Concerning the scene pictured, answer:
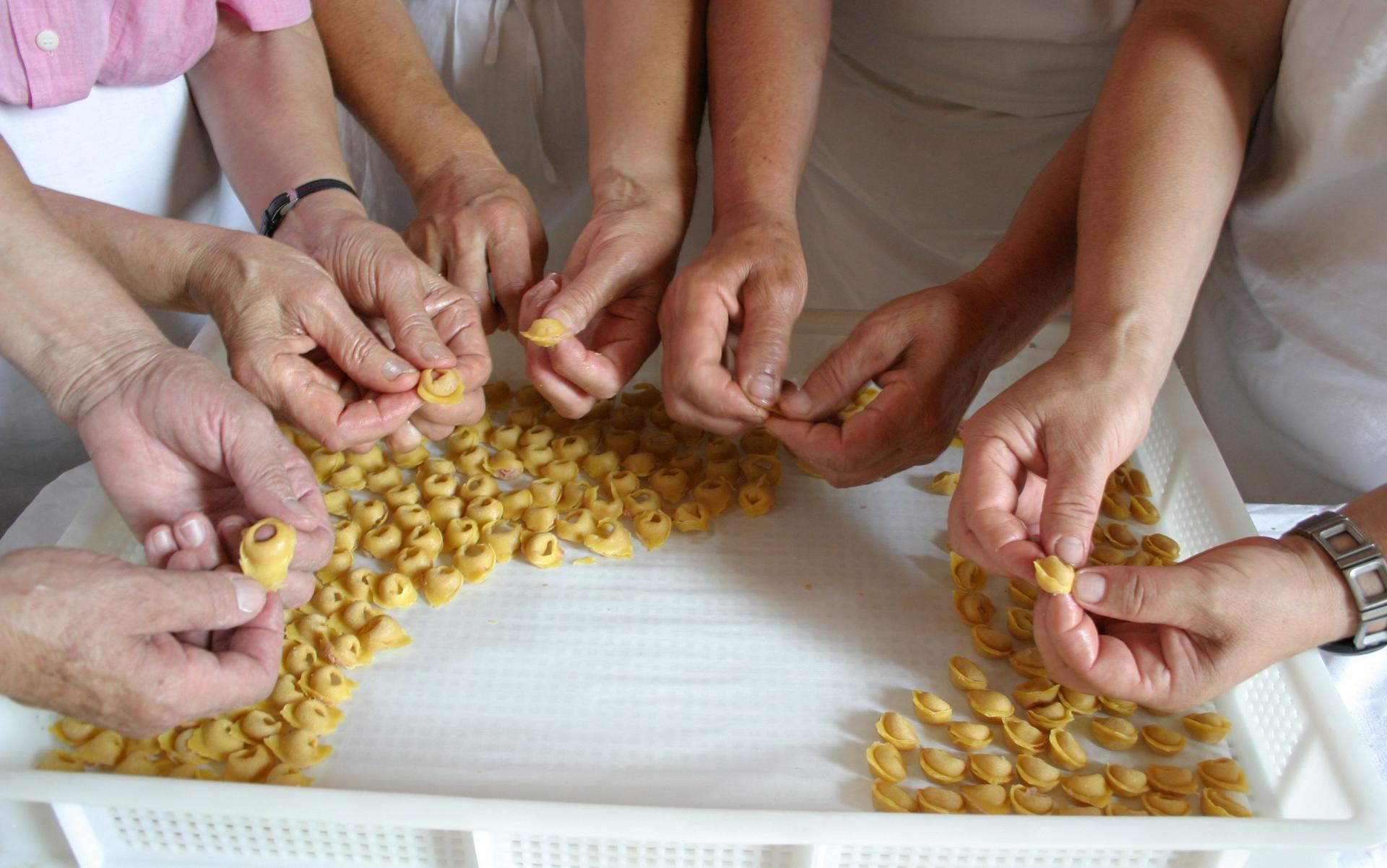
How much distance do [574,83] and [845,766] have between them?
3.97 ft

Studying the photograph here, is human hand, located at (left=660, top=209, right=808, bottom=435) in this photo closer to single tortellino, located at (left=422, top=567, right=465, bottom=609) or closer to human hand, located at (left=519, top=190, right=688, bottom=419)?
human hand, located at (left=519, top=190, right=688, bottom=419)

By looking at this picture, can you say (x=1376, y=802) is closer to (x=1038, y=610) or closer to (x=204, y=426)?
(x=1038, y=610)

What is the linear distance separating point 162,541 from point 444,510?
13.8 inches

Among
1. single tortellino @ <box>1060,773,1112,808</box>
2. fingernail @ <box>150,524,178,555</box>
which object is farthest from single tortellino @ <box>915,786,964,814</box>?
fingernail @ <box>150,524,178,555</box>

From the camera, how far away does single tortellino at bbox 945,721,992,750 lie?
3.26 ft

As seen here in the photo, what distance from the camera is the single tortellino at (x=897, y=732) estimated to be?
996mm

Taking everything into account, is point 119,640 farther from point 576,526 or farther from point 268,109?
point 268,109

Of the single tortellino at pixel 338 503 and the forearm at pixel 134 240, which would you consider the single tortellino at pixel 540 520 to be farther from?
the forearm at pixel 134 240

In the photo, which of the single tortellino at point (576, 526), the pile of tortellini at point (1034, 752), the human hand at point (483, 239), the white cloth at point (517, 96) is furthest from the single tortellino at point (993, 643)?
the white cloth at point (517, 96)

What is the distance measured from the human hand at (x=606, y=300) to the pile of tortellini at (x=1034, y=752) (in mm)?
483

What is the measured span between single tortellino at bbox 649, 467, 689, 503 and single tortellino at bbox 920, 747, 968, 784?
0.43m

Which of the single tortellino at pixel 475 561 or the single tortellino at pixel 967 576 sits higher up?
the single tortellino at pixel 967 576

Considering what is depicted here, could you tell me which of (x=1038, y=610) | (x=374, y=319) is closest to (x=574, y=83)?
(x=374, y=319)

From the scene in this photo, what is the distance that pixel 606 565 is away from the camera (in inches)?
47.1
